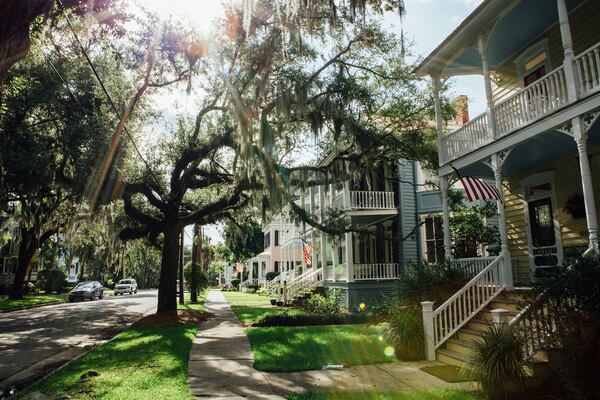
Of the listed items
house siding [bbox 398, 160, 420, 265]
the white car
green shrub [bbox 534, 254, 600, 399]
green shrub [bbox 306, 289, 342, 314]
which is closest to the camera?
green shrub [bbox 534, 254, 600, 399]

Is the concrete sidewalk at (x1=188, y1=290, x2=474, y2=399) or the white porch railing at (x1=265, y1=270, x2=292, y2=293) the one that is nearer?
the concrete sidewalk at (x1=188, y1=290, x2=474, y2=399)

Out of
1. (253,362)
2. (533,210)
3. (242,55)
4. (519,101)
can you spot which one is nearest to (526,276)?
(533,210)

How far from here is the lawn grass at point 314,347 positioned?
25.9 ft

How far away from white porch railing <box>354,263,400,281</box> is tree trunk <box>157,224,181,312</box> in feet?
25.1

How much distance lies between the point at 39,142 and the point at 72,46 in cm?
526

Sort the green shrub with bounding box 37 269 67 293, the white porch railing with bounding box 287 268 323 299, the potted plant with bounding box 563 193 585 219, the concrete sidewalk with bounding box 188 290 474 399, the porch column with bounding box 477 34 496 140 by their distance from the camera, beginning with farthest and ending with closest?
the green shrub with bounding box 37 269 67 293
the white porch railing with bounding box 287 268 323 299
the porch column with bounding box 477 34 496 140
the potted plant with bounding box 563 193 585 219
the concrete sidewalk with bounding box 188 290 474 399

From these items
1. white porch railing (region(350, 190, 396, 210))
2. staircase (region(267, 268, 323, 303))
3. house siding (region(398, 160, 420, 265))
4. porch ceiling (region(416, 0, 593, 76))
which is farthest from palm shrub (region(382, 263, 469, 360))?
staircase (region(267, 268, 323, 303))

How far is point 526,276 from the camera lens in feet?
39.0

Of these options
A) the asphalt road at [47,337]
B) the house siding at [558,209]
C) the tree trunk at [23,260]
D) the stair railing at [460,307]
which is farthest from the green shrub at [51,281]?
the stair railing at [460,307]

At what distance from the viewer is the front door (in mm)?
10953

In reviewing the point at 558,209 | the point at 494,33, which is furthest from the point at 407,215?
the point at 494,33

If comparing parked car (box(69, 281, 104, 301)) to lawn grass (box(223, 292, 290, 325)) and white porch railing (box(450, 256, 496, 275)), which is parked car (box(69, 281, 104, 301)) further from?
white porch railing (box(450, 256, 496, 275))

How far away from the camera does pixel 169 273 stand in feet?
54.0

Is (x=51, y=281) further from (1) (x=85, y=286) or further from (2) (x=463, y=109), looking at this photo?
(2) (x=463, y=109)
